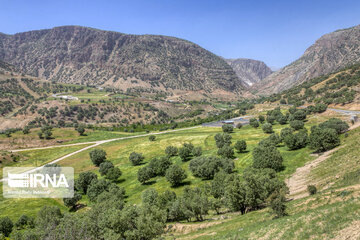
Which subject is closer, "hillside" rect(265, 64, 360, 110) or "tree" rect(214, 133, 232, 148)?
"tree" rect(214, 133, 232, 148)

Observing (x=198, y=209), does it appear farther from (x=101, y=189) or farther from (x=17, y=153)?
(x=17, y=153)

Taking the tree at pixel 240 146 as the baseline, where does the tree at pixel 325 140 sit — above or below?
above

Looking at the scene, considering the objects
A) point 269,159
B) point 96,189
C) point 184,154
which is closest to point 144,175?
point 96,189

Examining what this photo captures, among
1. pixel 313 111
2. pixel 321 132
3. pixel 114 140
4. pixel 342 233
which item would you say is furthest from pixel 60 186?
pixel 313 111

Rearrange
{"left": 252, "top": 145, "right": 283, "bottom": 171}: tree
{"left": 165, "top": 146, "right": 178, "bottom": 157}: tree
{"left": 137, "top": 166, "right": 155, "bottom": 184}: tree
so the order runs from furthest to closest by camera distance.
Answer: {"left": 165, "top": 146, "right": 178, "bottom": 157}: tree → {"left": 137, "top": 166, "right": 155, "bottom": 184}: tree → {"left": 252, "top": 145, "right": 283, "bottom": 171}: tree

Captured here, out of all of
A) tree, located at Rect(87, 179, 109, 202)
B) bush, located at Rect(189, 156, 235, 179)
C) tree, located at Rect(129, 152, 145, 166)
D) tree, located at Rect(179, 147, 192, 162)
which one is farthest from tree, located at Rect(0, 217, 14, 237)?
tree, located at Rect(179, 147, 192, 162)

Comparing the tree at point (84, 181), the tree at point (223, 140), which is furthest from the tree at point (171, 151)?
the tree at point (84, 181)

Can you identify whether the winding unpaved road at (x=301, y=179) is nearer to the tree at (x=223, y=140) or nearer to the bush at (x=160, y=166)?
the tree at (x=223, y=140)

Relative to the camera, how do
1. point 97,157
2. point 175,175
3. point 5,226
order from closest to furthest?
point 5,226 → point 175,175 → point 97,157

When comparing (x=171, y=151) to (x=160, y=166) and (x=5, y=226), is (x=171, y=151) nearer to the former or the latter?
(x=160, y=166)

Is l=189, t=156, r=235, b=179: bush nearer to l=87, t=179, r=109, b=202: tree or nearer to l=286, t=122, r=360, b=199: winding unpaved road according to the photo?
l=286, t=122, r=360, b=199: winding unpaved road

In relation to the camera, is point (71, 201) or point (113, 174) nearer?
point (71, 201)

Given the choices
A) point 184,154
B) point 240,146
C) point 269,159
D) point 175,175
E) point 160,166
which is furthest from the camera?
point 184,154

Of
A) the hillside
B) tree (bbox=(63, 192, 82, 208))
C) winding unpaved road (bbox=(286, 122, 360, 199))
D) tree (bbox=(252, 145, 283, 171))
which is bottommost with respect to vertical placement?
tree (bbox=(63, 192, 82, 208))
